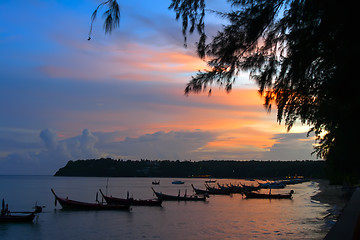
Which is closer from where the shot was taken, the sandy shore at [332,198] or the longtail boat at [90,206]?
the longtail boat at [90,206]

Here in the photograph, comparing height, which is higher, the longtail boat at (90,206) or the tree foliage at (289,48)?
the tree foliage at (289,48)

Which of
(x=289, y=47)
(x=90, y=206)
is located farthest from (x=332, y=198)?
(x=289, y=47)

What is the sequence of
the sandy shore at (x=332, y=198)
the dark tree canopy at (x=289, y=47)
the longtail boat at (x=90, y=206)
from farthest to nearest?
the sandy shore at (x=332, y=198) < the longtail boat at (x=90, y=206) < the dark tree canopy at (x=289, y=47)

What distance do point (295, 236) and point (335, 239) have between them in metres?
16.0

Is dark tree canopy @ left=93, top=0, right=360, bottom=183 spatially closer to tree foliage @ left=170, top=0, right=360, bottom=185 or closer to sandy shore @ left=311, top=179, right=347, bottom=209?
tree foliage @ left=170, top=0, right=360, bottom=185

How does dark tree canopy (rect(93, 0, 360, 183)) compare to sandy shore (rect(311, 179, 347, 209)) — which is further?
sandy shore (rect(311, 179, 347, 209))

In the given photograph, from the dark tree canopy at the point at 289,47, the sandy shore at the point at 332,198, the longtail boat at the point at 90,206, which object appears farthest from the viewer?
the sandy shore at the point at 332,198

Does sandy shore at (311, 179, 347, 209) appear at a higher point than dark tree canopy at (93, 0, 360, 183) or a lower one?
lower

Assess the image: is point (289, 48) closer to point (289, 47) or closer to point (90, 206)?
point (289, 47)

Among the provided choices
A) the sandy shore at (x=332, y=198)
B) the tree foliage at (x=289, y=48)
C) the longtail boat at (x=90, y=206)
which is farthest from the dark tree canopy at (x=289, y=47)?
the longtail boat at (x=90, y=206)

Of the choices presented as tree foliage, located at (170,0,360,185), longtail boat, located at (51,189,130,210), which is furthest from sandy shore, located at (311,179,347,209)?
tree foliage, located at (170,0,360,185)

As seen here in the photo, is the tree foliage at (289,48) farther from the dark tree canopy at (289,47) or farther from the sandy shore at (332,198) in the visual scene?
the sandy shore at (332,198)

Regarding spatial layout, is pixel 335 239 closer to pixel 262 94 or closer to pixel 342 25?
pixel 262 94

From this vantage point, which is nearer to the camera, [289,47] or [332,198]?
[289,47]
